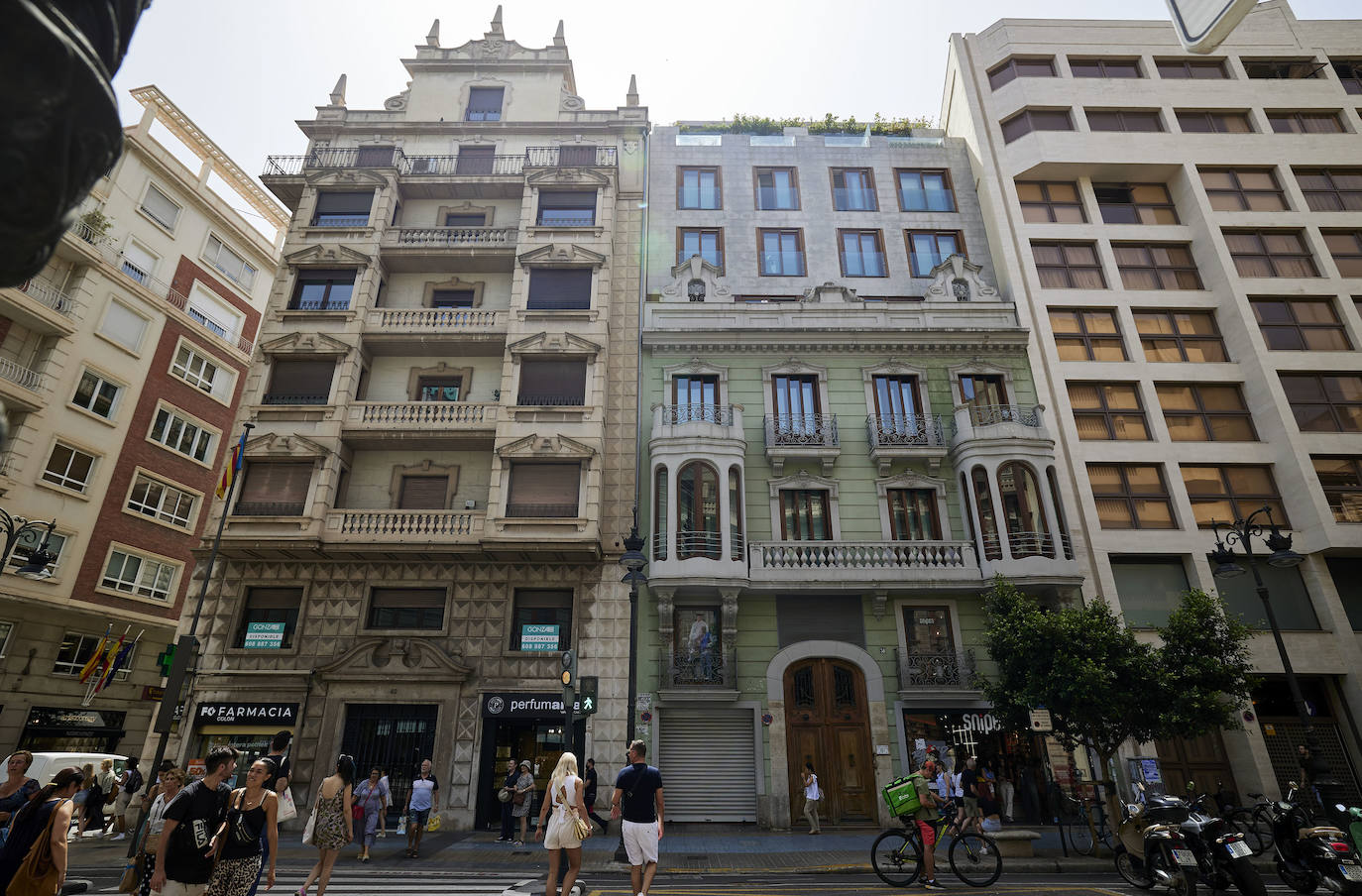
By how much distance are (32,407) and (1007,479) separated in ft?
106

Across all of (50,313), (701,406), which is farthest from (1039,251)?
(50,313)

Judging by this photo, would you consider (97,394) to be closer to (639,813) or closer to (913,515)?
(639,813)

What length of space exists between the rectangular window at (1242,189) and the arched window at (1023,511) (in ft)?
51.3

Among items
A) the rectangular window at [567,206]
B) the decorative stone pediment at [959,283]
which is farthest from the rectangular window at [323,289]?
the decorative stone pediment at [959,283]

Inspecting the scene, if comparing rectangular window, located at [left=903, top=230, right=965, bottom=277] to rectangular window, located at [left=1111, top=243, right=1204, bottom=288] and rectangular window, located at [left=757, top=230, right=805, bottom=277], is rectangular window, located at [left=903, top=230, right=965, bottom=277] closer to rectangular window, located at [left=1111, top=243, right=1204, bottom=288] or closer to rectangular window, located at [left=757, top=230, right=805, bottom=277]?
rectangular window, located at [left=757, top=230, right=805, bottom=277]

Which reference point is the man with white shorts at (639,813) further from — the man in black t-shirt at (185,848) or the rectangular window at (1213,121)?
the rectangular window at (1213,121)

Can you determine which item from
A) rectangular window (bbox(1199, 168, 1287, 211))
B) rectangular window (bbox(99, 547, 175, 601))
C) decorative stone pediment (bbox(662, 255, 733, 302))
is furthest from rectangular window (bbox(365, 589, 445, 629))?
rectangular window (bbox(1199, 168, 1287, 211))

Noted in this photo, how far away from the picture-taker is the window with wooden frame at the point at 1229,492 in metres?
23.0

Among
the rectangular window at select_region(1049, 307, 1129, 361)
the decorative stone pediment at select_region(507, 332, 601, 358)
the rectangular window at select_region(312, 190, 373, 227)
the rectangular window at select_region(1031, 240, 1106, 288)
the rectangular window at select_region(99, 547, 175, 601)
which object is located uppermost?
the rectangular window at select_region(312, 190, 373, 227)

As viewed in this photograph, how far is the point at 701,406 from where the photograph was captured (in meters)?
22.8

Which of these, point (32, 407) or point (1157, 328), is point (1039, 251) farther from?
point (32, 407)

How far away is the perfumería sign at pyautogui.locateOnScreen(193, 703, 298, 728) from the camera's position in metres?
18.9

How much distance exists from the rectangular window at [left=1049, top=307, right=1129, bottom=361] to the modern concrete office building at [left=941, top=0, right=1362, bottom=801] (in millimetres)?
78

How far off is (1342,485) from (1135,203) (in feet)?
42.0
